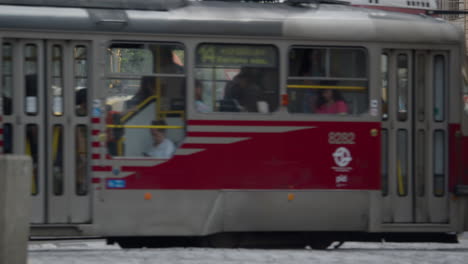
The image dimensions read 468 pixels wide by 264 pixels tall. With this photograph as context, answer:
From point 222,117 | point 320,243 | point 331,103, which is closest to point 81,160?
point 222,117

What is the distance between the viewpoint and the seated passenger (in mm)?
10625

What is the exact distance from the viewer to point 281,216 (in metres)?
10.9

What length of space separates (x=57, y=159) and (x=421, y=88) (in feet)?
14.6

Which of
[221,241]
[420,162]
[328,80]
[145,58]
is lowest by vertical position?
[221,241]

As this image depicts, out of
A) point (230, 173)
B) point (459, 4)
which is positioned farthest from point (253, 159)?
point (459, 4)

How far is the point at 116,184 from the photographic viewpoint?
10523mm

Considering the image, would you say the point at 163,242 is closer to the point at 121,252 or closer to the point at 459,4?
the point at 121,252

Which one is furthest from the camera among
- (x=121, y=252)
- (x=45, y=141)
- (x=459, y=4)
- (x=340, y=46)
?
(x=459, y=4)

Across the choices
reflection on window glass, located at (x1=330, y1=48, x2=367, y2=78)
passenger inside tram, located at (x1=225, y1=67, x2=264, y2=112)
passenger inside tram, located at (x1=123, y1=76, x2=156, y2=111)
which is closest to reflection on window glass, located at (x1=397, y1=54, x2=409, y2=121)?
reflection on window glass, located at (x1=330, y1=48, x2=367, y2=78)

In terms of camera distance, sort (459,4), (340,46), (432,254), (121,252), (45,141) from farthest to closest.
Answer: (459,4), (340,46), (45,141), (432,254), (121,252)

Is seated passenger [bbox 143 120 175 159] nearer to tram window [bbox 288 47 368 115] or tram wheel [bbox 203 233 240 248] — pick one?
tram wheel [bbox 203 233 240 248]

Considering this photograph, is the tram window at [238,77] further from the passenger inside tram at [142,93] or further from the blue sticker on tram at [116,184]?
the blue sticker on tram at [116,184]

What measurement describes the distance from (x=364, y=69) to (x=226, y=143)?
6.27 feet

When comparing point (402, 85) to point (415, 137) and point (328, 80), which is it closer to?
point (415, 137)
